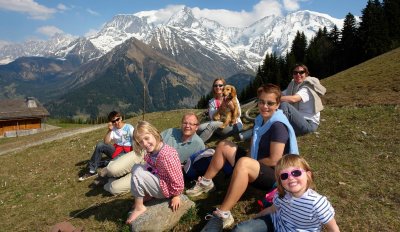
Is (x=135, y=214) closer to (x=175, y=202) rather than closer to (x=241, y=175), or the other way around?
(x=175, y=202)

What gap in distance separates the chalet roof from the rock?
230 feet

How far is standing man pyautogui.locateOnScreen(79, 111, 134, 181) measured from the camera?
13.2 m

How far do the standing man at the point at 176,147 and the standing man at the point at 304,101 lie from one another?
9.69 feet

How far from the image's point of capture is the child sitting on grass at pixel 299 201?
5746mm

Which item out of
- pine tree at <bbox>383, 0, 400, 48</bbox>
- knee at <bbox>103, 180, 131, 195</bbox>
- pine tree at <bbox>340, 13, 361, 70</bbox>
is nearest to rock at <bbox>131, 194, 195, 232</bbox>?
knee at <bbox>103, 180, 131, 195</bbox>

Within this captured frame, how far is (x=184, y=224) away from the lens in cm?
838

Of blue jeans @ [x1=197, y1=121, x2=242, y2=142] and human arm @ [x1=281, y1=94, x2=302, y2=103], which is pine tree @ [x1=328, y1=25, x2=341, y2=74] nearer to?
blue jeans @ [x1=197, y1=121, x2=242, y2=142]

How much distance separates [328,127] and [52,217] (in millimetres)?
11431

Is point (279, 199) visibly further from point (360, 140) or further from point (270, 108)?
point (360, 140)

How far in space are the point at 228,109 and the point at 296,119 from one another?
10.5 ft

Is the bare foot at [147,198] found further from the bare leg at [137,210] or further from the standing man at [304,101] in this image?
the standing man at [304,101]

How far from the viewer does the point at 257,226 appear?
6.60 metres

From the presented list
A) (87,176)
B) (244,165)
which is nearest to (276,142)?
(244,165)

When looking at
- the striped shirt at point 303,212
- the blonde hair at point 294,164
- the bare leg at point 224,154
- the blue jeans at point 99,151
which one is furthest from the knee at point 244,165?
the blue jeans at point 99,151
